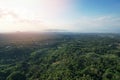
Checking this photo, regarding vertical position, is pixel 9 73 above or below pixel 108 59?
below

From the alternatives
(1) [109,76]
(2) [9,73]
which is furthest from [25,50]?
(1) [109,76]

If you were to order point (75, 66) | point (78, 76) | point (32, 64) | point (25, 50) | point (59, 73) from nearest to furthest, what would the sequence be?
point (78, 76), point (59, 73), point (75, 66), point (32, 64), point (25, 50)

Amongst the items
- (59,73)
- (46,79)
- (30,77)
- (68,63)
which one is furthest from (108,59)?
(30,77)

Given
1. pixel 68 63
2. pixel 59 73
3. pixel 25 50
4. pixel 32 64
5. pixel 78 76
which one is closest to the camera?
pixel 78 76

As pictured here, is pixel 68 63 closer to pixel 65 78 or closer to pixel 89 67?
pixel 89 67

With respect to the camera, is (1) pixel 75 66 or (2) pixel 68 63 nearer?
(1) pixel 75 66

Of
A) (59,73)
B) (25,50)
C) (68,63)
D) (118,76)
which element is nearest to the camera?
(118,76)

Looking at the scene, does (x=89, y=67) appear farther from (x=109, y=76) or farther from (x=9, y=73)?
(x=9, y=73)

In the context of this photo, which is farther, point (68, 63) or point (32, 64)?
point (32, 64)

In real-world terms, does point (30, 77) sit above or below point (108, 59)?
below
